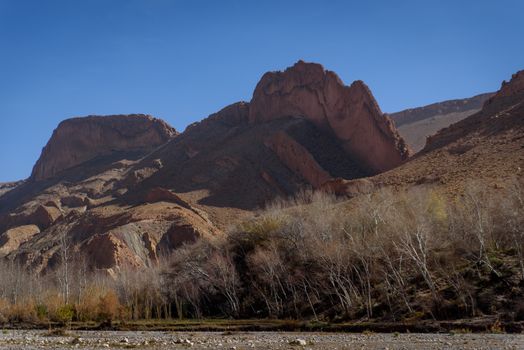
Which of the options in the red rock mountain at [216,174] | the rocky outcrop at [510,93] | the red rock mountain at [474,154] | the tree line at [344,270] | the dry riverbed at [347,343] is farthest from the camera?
the rocky outcrop at [510,93]

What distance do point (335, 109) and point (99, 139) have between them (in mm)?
80049

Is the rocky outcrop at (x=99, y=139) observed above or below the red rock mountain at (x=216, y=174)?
above

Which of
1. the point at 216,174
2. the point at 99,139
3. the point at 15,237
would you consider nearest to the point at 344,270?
the point at 216,174

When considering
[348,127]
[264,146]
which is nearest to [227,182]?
[264,146]

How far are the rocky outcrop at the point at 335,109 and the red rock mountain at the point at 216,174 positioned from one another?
193mm

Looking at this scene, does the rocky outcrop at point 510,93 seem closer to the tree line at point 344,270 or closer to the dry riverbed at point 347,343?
the tree line at point 344,270

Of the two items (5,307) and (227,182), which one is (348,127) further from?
(5,307)

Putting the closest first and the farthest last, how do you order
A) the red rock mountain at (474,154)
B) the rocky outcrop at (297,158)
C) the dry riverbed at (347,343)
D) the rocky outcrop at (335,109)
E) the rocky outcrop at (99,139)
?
the dry riverbed at (347,343) < the red rock mountain at (474,154) < the rocky outcrop at (297,158) < the rocky outcrop at (335,109) < the rocky outcrop at (99,139)

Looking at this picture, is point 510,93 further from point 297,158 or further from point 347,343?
point 347,343

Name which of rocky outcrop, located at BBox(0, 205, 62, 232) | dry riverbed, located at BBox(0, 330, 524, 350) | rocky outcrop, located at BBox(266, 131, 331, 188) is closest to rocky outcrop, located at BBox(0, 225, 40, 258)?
Result: rocky outcrop, located at BBox(0, 205, 62, 232)

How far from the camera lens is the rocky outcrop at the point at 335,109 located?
9969cm

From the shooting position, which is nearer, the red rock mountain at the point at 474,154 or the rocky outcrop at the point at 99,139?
the red rock mountain at the point at 474,154

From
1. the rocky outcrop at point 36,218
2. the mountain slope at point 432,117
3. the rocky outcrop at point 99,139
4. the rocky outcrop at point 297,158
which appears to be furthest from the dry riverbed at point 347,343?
the rocky outcrop at point 99,139

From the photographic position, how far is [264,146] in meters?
108
